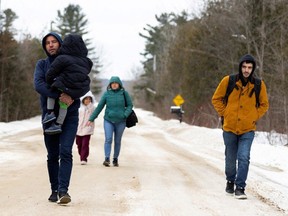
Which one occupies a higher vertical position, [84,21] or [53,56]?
[84,21]

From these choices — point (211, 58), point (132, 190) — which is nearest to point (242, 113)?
point (132, 190)

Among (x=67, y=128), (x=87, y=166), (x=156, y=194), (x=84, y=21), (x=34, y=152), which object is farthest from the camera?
(x=84, y=21)

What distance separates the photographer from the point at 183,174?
10.4 m

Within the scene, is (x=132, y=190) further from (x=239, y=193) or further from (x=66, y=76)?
(x=66, y=76)

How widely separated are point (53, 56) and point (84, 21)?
88335 millimetres

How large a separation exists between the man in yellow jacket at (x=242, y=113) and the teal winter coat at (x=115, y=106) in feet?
12.0

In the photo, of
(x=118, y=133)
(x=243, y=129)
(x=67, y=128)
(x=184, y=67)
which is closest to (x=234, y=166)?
(x=243, y=129)

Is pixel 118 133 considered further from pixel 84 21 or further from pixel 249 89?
pixel 84 21

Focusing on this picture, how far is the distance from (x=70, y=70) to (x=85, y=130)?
5.69 meters

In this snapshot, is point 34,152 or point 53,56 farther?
point 34,152

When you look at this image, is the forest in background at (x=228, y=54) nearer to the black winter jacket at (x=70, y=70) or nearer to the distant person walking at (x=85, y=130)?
the distant person walking at (x=85, y=130)

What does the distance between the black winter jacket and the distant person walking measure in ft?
17.5

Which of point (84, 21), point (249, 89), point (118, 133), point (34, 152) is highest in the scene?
point (84, 21)

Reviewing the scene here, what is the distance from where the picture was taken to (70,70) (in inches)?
251
